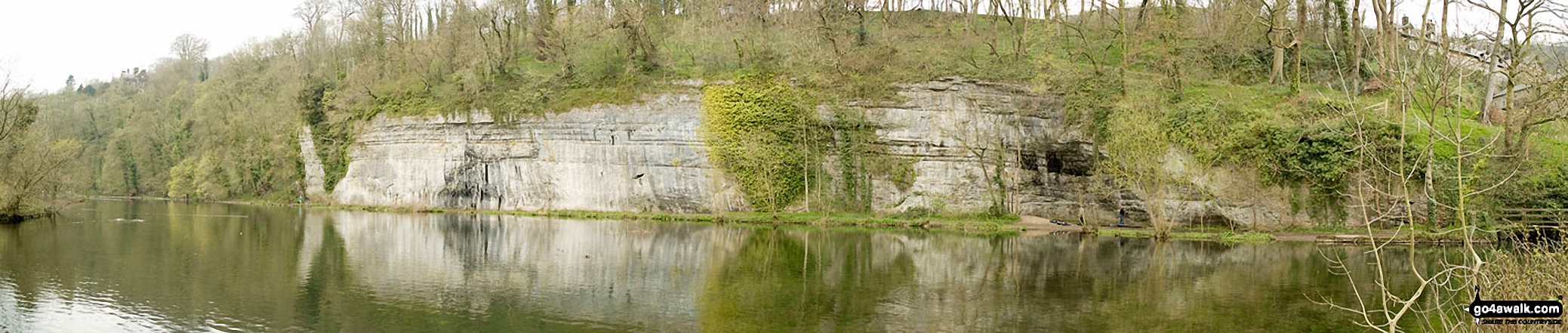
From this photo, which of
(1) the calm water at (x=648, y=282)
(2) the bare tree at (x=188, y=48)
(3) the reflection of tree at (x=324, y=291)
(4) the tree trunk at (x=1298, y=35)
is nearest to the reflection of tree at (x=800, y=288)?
(1) the calm water at (x=648, y=282)

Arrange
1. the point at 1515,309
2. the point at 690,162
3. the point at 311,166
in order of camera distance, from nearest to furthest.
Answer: the point at 1515,309 → the point at 690,162 → the point at 311,166

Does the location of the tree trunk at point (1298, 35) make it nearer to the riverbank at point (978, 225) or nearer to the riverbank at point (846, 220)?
the riverbank at point (978, 225)

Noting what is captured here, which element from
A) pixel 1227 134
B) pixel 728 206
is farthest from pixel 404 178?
pixel 1227 134

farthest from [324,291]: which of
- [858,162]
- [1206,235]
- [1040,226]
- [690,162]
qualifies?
[1206,235]

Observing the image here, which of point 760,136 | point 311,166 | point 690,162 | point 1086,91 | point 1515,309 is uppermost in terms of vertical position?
point 1086,91

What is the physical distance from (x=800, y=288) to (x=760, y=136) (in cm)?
2701

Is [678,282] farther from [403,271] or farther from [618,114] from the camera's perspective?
[618,114]

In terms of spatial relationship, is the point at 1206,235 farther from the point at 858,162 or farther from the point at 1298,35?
the point at 858,162

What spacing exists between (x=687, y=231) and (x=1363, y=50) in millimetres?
31579

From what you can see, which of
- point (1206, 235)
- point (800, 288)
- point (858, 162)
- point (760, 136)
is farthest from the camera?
point (760, 136)

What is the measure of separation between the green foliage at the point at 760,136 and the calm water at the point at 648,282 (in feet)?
35.2

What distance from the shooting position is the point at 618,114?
50406mm

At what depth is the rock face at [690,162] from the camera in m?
43.3

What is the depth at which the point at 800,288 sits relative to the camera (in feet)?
70.2
